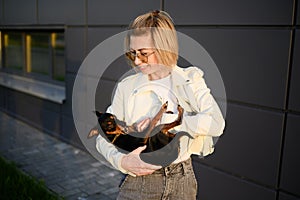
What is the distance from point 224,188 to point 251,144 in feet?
1.90

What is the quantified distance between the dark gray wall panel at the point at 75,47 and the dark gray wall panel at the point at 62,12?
15 centimetres

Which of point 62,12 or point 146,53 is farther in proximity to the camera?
point 62,12

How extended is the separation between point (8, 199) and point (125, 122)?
2.52 meters

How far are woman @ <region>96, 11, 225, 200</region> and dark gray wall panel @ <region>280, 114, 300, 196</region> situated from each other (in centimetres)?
141

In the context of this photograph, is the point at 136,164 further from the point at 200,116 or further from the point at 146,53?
the point at 146,53

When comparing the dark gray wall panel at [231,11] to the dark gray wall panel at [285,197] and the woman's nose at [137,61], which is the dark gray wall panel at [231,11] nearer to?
the dark gray wall panel at [285,197]

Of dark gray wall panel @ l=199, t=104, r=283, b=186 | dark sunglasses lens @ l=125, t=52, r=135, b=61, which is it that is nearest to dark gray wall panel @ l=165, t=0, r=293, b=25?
dark gray wall panel @ l=199, t=104, r=283, b=186

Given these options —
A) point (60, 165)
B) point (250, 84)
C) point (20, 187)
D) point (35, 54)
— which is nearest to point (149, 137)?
point (250, 84)

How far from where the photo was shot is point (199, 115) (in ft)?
4.48

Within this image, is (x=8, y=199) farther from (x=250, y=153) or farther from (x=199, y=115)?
(x=199, y=115)

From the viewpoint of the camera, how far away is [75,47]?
5.36 meters

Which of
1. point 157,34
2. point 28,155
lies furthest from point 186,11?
point 28,155

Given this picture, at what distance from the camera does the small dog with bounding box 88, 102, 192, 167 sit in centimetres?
140

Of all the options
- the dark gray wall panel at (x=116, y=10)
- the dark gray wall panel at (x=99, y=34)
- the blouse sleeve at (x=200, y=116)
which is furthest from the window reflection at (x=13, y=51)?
the blouse sleeve at (x=200, y=116)
